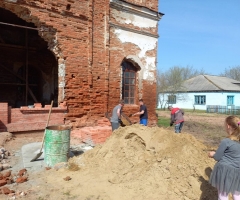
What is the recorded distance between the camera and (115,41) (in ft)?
32.5

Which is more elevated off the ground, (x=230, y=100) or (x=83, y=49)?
(x=83, y=49)

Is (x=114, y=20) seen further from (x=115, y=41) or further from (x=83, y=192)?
(x=83, y=192)

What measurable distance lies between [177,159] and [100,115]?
5.51 m

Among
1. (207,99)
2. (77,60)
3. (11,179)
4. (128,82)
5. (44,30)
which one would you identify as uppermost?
(44,30)

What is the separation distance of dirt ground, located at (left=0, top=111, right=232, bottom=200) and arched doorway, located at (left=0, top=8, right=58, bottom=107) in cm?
714

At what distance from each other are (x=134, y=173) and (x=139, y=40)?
7.78 meters

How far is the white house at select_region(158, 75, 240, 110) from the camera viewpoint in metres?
32.4

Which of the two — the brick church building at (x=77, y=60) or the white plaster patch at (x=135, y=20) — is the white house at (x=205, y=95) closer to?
the white plaster patch at (x=135, y=20)

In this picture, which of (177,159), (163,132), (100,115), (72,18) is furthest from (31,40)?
(177,159)

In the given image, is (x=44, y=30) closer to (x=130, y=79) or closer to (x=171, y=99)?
(x=130, y=79)

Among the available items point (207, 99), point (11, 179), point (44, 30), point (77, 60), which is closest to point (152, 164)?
point (11, 179)

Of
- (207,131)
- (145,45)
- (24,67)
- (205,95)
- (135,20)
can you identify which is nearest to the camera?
(135,20)

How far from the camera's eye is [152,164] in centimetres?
449

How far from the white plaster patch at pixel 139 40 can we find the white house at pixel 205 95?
2358 cm
